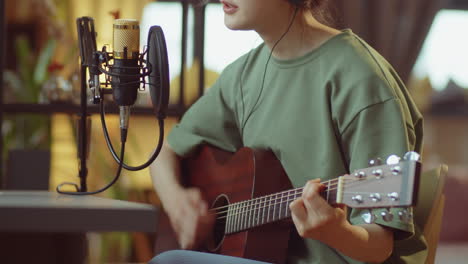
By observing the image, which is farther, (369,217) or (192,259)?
(192,259)

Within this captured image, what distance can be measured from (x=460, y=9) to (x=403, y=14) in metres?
1.05

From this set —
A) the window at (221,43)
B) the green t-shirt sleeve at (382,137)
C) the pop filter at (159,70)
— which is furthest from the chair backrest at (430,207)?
the window at (221,43)

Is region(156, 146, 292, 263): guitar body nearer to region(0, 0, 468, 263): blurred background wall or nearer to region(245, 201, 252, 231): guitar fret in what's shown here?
region(245, 201, 252, 231): guitar fret

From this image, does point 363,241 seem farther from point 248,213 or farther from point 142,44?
point 142,44

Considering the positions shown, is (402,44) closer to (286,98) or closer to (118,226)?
(286,98)

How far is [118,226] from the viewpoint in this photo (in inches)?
49.6

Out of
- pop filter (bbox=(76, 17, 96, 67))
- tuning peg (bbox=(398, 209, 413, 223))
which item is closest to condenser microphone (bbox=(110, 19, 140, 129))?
pop filter (bbox=(76, 17, 96, 67))

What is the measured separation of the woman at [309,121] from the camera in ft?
4.69

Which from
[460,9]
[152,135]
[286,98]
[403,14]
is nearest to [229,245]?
[286,98]

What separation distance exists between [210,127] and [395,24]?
2035 millimetres

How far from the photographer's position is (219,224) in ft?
6.00

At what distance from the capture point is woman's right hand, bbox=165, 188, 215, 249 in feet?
5.88

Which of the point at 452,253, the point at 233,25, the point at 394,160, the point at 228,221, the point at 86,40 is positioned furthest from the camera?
the point at 452,253

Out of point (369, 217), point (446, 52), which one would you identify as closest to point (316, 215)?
point (369, 217)
